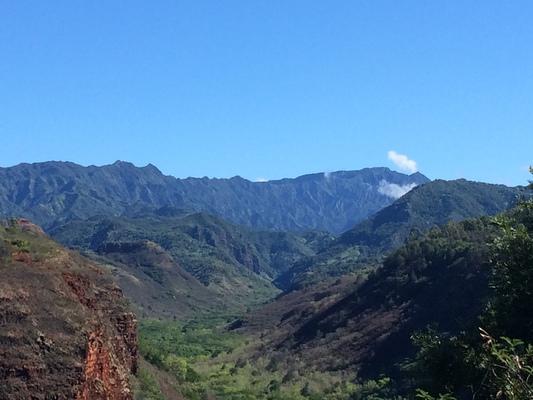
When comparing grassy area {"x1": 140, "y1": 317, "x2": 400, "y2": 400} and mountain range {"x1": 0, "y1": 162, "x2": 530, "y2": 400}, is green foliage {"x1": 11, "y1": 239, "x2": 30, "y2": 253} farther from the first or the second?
grassy area {"x1": 140, "y1": 317, "x2": 400, "y2": 400}

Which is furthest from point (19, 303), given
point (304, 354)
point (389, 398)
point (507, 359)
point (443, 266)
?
point (443, 266)

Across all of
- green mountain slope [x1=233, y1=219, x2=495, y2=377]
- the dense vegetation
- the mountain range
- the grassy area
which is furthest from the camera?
green mountain slope [x1=233, y1=219, x2=495, y2=377]

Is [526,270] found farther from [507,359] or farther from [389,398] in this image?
[389,398]

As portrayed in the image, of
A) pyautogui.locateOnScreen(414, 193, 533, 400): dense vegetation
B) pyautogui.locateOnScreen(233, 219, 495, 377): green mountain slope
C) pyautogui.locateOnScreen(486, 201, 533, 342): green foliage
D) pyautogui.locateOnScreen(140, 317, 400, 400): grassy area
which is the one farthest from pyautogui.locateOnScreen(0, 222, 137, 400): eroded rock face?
pyautogui.locateOnScreen(233, 219, 495, 377): green mountain slope

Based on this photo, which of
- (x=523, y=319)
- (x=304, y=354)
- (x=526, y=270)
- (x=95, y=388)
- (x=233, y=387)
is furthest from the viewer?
(x=304, y=354)

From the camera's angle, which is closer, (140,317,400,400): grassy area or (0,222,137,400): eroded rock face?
(0,222,137,400): eroded rock face

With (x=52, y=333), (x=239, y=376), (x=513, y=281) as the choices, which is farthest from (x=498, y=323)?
(x=239, y=376)

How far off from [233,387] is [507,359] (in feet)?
A: 223

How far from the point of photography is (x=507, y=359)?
891 cm

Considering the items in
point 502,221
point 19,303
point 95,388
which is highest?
point 502,221

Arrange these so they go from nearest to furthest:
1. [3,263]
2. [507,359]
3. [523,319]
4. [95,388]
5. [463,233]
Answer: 1. [507,359]
2. [523,319]
3. [95,388]
4. [3,263]
5. [463,233]

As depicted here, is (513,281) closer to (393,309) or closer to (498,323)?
(498,323)

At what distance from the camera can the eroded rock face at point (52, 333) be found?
102 feet

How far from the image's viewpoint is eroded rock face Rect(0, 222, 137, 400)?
30938 mm
